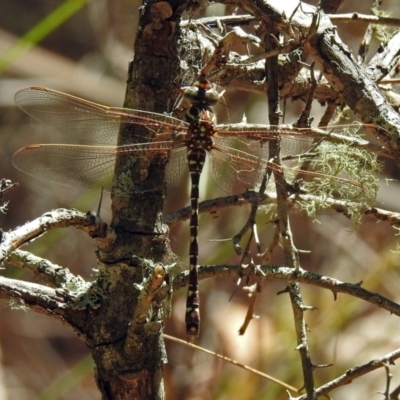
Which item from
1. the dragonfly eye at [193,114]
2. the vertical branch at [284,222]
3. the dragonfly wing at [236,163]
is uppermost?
the dragonfly eye at [193,114]

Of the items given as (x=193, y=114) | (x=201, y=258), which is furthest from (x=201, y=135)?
(x=201, y=258)

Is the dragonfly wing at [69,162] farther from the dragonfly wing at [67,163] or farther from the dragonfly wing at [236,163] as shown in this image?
the dragonfly wing at [236,163]

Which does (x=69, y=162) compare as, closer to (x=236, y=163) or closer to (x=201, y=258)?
(x=236, y=163)

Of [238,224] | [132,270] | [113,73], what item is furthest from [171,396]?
[132,270]

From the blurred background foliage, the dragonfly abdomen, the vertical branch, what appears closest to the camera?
the vertical branch

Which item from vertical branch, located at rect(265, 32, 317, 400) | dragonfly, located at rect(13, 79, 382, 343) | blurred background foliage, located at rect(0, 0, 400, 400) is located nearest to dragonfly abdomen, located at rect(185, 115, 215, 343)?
dragonfly, located at rect(13, 79, 382, 343)

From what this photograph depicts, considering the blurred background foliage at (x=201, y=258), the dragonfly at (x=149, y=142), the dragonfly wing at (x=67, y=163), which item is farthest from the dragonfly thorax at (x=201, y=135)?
the blurred background foliage at (x=201, y=258)

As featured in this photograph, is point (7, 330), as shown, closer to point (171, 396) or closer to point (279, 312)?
point (171, 396)

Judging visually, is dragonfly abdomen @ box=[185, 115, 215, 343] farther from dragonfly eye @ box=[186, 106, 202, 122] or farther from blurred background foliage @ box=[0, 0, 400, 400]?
blurred background foliage @ box=[0, 0, 400, 400]

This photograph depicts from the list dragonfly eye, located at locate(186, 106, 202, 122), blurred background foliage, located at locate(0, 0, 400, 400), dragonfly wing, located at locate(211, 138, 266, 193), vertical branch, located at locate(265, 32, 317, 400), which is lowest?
vertical branch, located at locate(265, 32, 317, 400)
